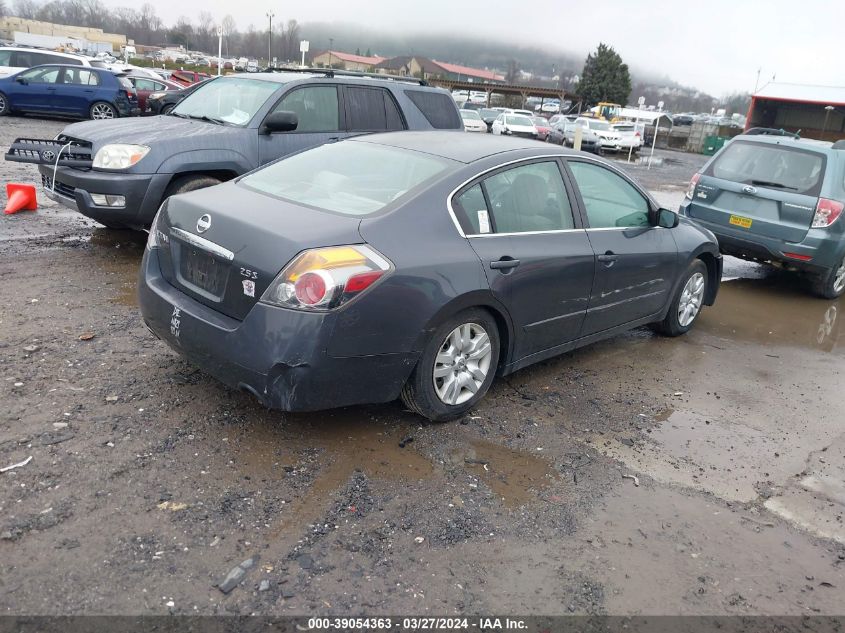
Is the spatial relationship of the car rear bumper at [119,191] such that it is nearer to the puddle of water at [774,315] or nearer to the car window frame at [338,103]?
the car window frame at [338,103]

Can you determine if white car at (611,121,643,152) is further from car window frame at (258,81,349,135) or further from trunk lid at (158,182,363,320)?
trunk lid at (158,182,363,320)

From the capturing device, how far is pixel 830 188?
752 centimetres

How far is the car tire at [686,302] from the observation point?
5914mm

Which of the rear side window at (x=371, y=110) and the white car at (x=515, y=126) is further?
the white car at (x=515, y=126)

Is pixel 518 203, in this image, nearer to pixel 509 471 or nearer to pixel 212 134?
pixel 509 471

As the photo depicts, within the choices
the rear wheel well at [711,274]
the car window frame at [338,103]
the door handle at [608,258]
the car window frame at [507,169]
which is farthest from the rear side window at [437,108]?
the door handle at [608,258]

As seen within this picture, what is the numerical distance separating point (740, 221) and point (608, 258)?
3946mm

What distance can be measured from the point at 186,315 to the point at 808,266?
6.85m

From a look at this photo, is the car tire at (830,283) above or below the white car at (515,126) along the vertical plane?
below

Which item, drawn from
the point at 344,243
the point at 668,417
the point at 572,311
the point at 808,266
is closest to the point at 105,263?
the point at 344,243

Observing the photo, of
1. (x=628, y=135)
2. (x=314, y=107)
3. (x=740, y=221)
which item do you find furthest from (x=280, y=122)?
(x=628, y=135)

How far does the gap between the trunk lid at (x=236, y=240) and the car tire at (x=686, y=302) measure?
345 cm

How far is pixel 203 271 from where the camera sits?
145 inches

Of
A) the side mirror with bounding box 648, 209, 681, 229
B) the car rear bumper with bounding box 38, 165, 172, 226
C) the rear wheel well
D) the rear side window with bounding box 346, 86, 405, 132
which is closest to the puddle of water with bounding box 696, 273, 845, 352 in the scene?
the rear wheel well
